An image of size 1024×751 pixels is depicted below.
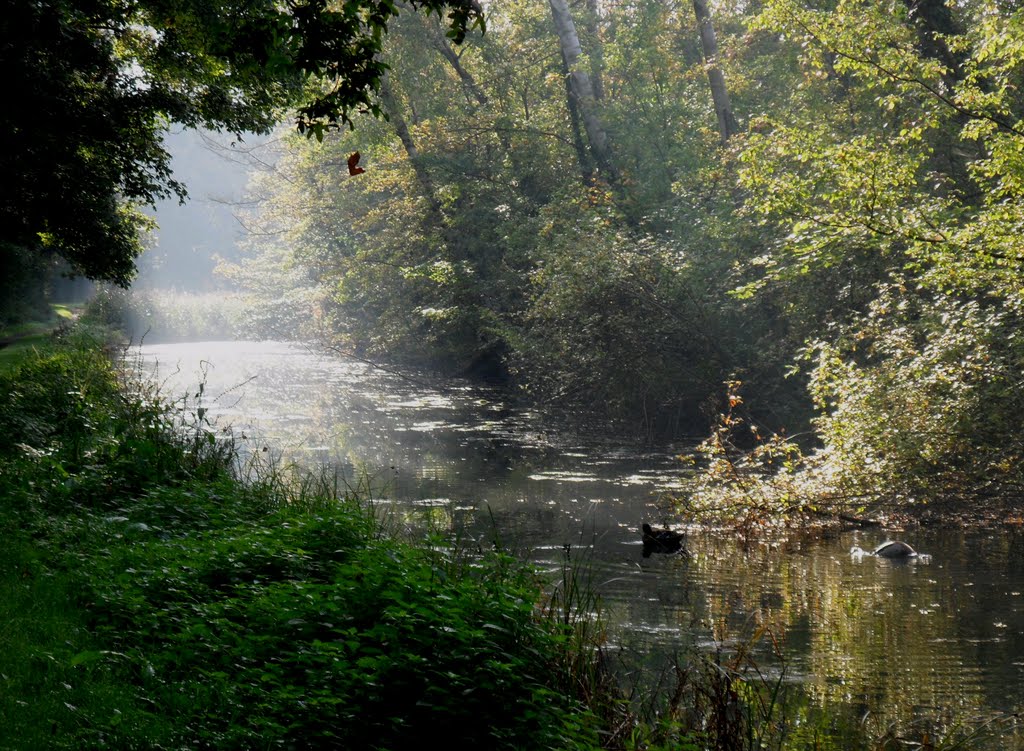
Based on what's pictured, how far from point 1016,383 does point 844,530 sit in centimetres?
295

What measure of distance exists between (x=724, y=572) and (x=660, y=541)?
3.31 feet

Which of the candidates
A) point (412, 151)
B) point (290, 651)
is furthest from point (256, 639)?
point (412, 151)

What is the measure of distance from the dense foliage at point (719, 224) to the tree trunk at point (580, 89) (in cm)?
11

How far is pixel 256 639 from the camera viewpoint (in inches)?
209

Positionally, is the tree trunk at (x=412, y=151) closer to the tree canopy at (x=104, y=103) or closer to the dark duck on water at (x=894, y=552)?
the tree canopy at (x=104, y=103)

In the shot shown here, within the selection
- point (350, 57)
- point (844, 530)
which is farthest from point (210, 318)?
point (350, 57)

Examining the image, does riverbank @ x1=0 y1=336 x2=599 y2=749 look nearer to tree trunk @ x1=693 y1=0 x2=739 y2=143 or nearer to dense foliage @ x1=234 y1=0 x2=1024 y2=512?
dense foliage @ x1=234 y1=0 x2=1024 y2=512

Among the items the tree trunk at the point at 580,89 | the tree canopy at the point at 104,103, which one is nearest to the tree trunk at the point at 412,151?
the tree trunk at the point at 580,89

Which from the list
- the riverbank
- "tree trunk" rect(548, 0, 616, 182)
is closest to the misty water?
the riverbank

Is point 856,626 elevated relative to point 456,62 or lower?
lower

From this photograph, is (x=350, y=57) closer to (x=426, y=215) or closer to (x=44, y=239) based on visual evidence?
(x=44, y=239)

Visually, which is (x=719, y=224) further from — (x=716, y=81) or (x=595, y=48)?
(x=595, y=48)

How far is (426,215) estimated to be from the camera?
32.6 metres

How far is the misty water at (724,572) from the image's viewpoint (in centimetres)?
743
